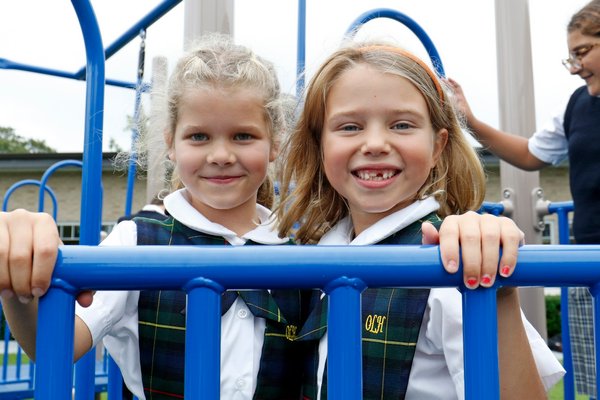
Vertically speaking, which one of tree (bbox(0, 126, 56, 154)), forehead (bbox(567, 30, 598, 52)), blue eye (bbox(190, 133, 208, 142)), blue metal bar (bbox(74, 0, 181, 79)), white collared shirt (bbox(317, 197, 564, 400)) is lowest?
white collared shirt (bbox(317, 197, 564, 400))

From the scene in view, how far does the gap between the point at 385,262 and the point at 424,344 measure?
16.1 inches

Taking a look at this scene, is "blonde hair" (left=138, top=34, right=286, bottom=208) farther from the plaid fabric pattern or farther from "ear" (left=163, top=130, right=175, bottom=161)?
the plaid fabric pattern

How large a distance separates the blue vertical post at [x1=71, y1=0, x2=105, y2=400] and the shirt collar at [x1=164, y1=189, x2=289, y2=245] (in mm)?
185

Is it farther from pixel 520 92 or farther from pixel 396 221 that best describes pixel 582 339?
pixel 396 221

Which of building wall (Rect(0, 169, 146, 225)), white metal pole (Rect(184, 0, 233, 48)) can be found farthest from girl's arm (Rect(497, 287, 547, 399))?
building wall (Rect(0, 169, 146, 225))

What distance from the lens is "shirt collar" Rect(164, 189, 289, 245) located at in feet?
4.53

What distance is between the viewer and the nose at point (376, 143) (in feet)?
4.02

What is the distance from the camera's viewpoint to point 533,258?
736 millimetres

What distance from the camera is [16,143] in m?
33.1

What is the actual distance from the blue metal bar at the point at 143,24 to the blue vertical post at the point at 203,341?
146 cm

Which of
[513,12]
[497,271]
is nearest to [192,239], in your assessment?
[497,271]

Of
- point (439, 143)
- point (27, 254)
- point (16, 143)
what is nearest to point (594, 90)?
point (439, 143)

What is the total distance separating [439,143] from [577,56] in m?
1.22

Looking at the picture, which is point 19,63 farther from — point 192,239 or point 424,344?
point 424,344
